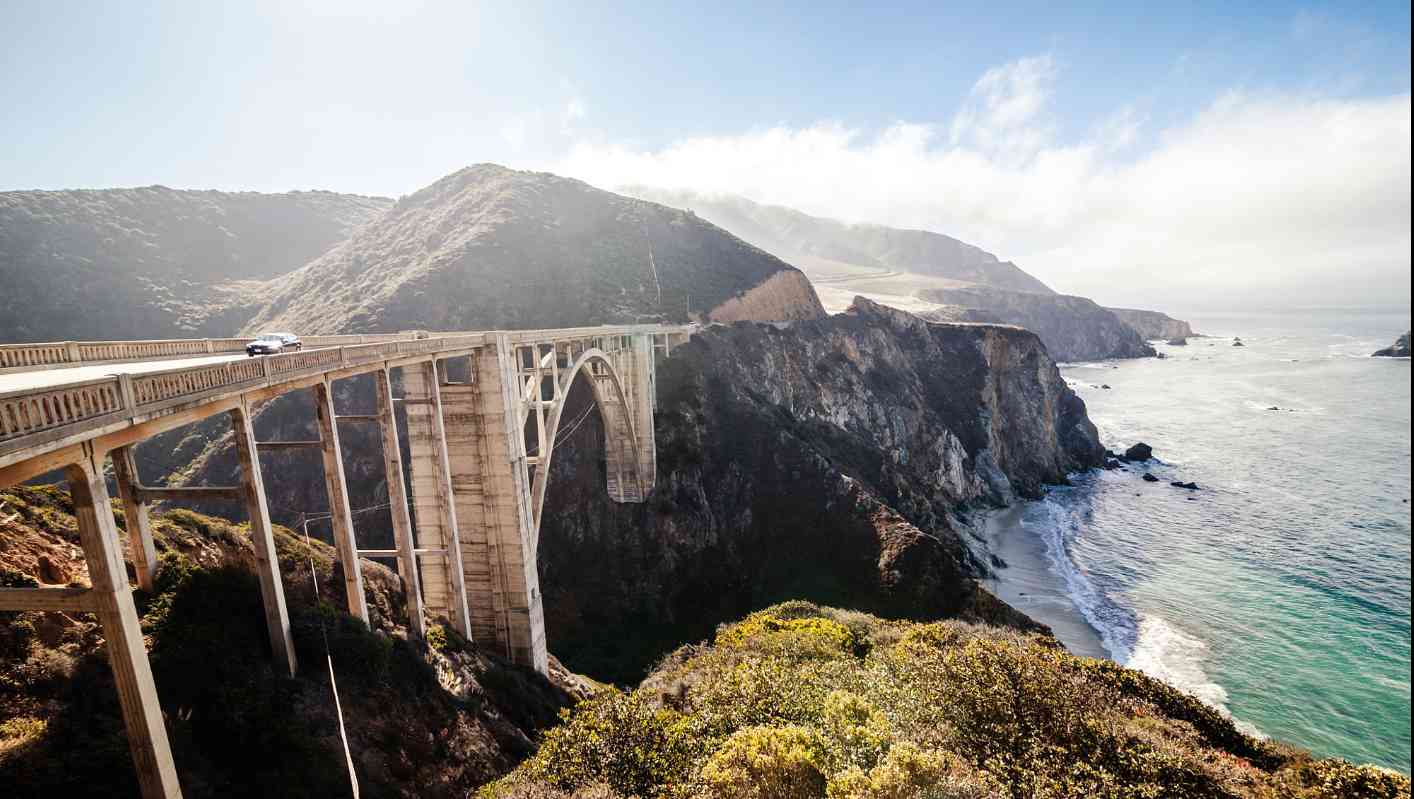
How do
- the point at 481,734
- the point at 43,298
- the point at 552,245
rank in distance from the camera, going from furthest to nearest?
the point at 552,245
the point at 43,298
the point at 481,734

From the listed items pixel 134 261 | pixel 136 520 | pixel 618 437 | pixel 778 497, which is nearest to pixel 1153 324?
pixel 778 497

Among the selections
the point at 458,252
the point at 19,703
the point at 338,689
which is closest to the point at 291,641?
the point at 338,689

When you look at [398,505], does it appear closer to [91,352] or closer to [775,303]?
[91,352]

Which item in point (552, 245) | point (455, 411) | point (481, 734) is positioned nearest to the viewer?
point (481, 734)

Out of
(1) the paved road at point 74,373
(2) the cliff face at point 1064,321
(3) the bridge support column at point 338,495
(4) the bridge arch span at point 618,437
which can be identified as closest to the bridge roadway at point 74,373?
(1) the paved road at point 74,373

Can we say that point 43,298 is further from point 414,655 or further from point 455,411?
point 414,655

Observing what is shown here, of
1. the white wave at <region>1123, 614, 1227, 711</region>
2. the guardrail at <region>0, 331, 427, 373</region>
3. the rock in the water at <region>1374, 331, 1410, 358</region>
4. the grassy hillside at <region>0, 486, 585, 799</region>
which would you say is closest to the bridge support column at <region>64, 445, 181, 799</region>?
the grassy hillside at <region>0, 486, 585, 799</region>

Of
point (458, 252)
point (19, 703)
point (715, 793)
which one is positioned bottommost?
point (715, 793)
